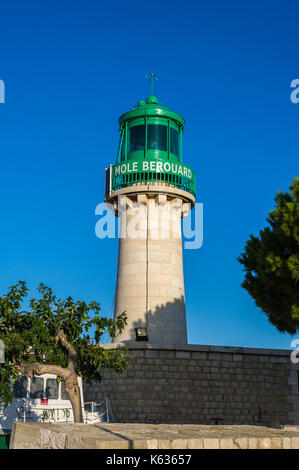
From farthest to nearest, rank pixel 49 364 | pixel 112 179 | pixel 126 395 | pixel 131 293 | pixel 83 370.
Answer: pixel 112 179 < pixel 131 293 < pixel 126 395 < pixel 83 370 < pixel 49 364

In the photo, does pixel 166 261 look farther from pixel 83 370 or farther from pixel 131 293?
pixel 83 370

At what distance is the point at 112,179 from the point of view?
2973cm

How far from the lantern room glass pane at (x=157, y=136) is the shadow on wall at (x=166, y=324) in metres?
8.16

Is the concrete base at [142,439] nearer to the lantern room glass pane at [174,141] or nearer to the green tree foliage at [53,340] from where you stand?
the green tree foliage at [53,340]

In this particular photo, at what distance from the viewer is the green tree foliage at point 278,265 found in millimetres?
15930

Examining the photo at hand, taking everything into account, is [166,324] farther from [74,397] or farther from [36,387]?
[74,397]

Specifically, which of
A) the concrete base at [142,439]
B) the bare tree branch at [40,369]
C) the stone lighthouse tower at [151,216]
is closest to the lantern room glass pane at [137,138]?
the stone lighthouse tower at [151,216]

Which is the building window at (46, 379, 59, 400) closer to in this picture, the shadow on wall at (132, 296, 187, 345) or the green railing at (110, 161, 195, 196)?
the shadow on wall at (132, 296, 187, 345)

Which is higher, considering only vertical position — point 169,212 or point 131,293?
point 169,212

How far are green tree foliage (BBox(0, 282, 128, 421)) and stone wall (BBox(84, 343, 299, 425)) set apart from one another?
5149 mm

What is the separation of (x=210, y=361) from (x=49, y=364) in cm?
900

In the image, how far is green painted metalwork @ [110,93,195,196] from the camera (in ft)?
94.1

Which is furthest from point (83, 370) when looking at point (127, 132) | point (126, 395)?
point (127, 132)
